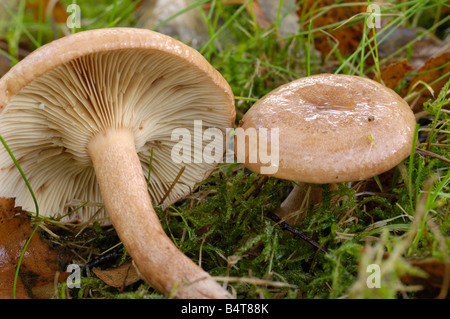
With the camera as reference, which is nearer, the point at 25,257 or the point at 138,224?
the point at 138,224

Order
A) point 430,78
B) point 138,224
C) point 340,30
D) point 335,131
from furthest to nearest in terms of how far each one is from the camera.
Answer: point 340,30, point 430,78, point 138,224, point 335,131

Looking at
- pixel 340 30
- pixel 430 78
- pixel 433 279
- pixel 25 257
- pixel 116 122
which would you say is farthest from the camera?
pixel 340 30

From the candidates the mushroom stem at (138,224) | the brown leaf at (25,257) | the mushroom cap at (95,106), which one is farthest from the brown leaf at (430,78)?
the brown leaf at (25,257)

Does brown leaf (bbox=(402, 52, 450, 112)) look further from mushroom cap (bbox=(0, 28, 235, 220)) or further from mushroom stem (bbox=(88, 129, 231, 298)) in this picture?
mushroom stem (bbox=(88, 129, 231, 298))

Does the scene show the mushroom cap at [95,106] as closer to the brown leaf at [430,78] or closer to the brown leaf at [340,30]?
the brown leaf at [430,78]

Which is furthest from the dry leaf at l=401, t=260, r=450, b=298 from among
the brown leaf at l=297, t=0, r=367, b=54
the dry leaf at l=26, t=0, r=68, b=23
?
the dry leaf at l=26, t=0, r=68, b=23

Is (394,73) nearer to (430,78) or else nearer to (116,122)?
(430,78)

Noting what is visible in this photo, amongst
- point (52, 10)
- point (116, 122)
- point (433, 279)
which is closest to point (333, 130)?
point (433, 279)
